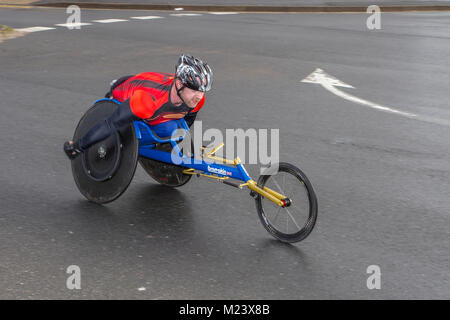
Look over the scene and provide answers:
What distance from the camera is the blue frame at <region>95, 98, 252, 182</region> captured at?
17.9 feet

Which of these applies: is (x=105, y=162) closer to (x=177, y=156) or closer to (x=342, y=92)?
(x=177, y=156)

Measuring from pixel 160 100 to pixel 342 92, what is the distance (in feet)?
17.4

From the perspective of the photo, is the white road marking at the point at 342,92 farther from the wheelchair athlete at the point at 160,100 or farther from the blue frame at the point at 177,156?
the blue frame at the point at 177,156

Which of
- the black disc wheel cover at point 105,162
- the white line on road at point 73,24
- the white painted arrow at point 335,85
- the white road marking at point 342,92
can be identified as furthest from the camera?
the white line on road at point 73,24

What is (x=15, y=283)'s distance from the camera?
4641 mm

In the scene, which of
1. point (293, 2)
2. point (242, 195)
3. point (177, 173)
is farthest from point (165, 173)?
point (293, 2)

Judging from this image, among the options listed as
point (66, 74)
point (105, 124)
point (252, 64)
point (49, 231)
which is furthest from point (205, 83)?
point (252, 64)

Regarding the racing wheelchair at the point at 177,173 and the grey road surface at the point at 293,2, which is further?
the grey road surface at the point at 293,2

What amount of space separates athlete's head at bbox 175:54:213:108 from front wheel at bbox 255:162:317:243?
0.79 metres

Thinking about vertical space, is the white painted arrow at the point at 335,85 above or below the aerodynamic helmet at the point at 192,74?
above

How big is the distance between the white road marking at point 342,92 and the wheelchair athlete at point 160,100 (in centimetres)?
410

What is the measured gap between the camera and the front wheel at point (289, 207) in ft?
17.0

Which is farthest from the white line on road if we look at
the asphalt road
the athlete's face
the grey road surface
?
the athlete's face

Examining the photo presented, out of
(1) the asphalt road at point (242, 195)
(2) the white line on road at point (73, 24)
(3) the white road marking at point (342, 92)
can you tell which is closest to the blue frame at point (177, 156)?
(1) the asphalt road at point (242, 195)
